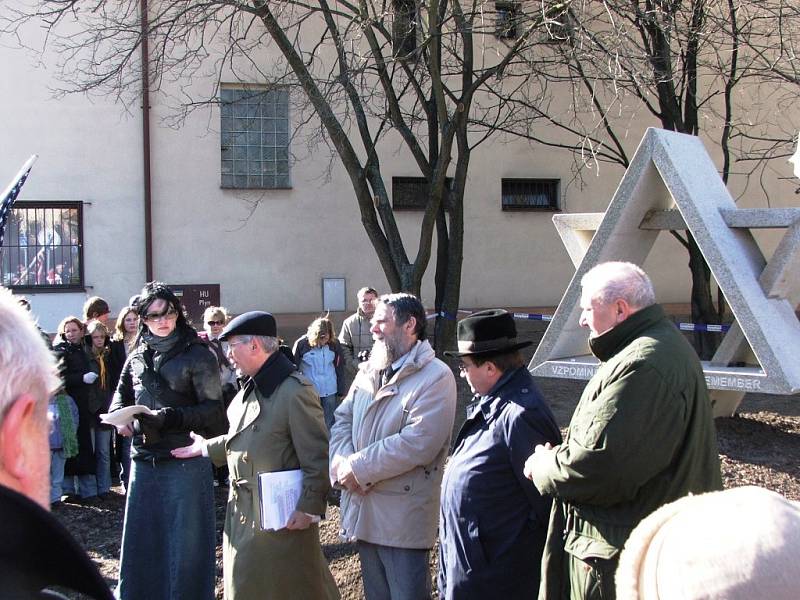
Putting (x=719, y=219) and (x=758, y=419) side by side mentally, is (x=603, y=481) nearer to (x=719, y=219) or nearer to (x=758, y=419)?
(x=719, y=219)

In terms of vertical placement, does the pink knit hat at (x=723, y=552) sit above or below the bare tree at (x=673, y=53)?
below

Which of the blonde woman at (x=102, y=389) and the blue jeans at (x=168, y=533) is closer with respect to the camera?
the blue jeans at (x=168, y=533)

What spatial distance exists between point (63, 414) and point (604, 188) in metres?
12.7

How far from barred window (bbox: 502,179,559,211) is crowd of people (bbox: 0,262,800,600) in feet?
42.5

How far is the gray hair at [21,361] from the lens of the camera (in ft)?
4.42

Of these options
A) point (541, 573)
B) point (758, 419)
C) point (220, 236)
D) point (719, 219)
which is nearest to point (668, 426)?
point (541, 573)

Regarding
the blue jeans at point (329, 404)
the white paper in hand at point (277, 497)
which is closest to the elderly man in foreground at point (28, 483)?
the white paper in hand at point (277, 497)

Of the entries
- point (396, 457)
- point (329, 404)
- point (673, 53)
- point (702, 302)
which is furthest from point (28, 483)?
point (673, 53)

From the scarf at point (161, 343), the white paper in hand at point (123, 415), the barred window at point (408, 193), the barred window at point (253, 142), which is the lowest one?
the white paper in hand at point (123, 415)

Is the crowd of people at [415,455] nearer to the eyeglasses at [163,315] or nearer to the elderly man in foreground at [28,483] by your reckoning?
the eyeglasses at [163,315]

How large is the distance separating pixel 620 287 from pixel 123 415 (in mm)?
2412

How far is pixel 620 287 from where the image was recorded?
11.0ft

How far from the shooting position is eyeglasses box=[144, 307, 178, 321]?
4.47 metres

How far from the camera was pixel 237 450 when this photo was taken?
4.18 metres
